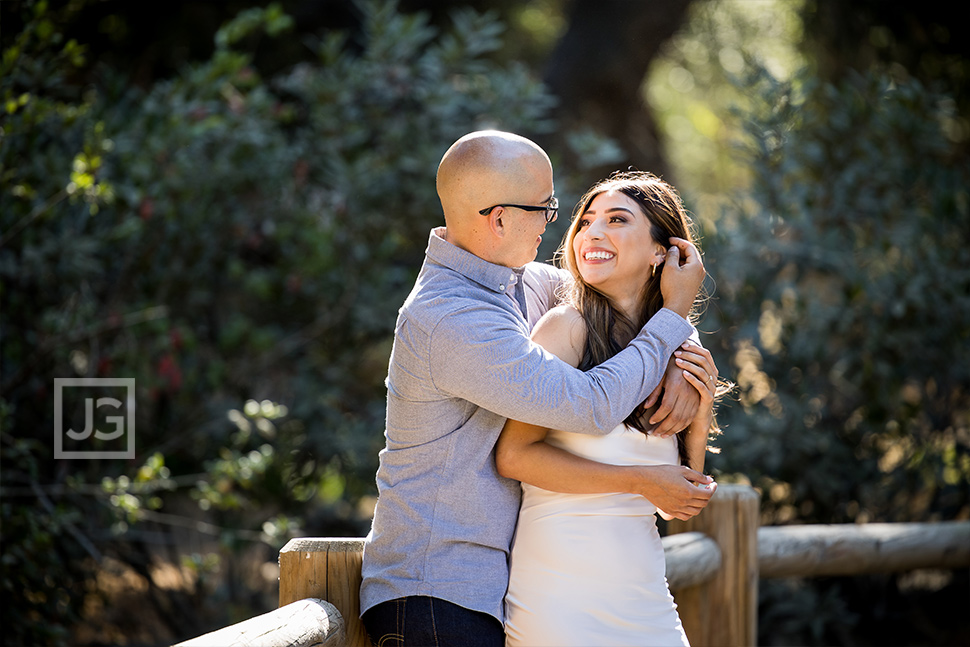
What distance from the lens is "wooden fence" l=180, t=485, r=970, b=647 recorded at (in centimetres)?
177

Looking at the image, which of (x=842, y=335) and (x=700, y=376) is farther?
(x=842, y=335)

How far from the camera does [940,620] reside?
4.72 metres

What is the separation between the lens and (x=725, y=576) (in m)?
2.98

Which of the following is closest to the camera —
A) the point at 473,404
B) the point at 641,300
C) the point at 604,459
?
the point at 473,404

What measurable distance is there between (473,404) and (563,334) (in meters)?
0.29

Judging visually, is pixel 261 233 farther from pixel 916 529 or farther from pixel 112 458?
pixel 916 529

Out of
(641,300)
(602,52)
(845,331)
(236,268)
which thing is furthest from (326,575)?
(602,52)

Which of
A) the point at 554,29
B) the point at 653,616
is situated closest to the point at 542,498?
the point at 653,616

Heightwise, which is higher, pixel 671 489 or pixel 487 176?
pixel 487 176

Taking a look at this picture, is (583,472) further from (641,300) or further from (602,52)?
(602,52)

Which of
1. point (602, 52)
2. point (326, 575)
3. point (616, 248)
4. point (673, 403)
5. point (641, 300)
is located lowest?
point (326, 575)

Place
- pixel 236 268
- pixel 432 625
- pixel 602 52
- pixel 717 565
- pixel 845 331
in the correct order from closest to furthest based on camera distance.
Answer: pixel 432 625 → pixel 717 565 → pixel 845 331 → pixel 236 268 → pixel 602 52

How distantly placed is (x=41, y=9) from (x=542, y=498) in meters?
2.41

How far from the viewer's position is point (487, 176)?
1.94 metres
